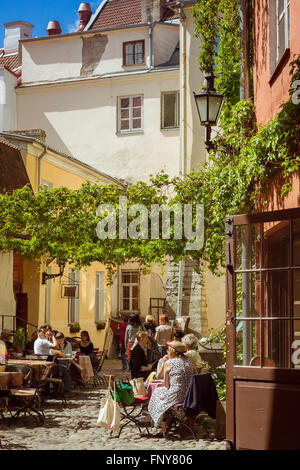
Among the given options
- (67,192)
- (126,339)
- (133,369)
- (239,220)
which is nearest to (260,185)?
(239,220)

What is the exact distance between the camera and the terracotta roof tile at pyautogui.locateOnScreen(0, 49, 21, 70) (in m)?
33.1

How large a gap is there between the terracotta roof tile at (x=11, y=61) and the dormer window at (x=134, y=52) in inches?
230

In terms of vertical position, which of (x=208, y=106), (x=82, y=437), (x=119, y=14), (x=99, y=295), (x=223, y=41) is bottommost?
(x=82, y=437)

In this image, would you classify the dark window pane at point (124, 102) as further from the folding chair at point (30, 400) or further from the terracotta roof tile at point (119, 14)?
the folding chair at point (30, 400)

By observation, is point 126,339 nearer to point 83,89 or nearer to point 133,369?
point 133,369

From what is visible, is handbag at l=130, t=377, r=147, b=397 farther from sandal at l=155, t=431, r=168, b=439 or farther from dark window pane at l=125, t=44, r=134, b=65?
dark window pane at l=125, t=44, r=134, b=65

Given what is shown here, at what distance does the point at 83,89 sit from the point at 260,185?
68.7 ft

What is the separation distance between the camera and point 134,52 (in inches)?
1146

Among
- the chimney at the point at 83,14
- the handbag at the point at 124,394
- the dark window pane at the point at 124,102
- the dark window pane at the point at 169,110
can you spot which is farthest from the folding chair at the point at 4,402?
the chimney at the point at 83,14

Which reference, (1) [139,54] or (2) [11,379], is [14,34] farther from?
(2) [11,379]

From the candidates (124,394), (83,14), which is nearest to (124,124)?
Result: (83,14)

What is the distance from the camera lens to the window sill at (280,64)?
8.44 m

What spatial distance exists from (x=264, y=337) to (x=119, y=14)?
85.4 ft

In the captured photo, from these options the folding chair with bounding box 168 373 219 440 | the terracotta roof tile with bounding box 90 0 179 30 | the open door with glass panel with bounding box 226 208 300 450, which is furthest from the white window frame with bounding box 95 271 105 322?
the open door with glass panel with bounding box 226 208 300 450
